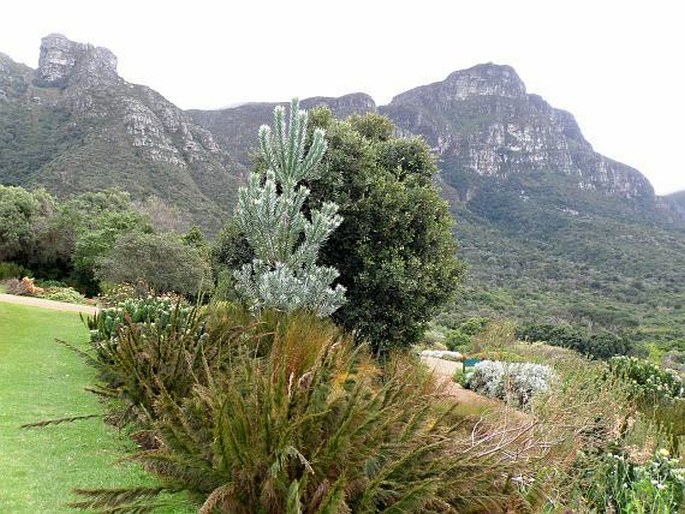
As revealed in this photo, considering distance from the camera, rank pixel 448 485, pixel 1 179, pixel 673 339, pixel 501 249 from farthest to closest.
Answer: pixel 501 249, pixel 1 179, pixel 673 339, pixel 448 485

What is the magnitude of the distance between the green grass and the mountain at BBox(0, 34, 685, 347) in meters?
23.3

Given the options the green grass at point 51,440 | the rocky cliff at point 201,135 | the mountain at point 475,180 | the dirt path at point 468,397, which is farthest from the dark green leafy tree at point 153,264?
the green grass at point 51,440

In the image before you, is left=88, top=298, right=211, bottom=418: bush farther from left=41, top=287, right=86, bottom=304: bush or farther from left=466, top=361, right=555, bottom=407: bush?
left=41, top=287, right=86, bottom=304: bush

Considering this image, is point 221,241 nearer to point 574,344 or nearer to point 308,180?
point 308,180

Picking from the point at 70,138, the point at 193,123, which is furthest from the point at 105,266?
the point at 193,123

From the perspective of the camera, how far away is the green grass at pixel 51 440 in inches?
143

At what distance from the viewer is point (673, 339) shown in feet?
128

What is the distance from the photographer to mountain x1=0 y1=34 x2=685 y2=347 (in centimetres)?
5125

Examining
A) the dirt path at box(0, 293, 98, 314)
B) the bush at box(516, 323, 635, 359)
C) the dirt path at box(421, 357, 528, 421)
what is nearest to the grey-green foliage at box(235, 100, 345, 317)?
the dirt path at box(421, 357, 528, 421)

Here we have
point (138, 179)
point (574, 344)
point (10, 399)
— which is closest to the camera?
point (10, 399)

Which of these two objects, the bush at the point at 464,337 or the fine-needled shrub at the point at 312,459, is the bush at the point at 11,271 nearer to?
the bush at the point at 464,337

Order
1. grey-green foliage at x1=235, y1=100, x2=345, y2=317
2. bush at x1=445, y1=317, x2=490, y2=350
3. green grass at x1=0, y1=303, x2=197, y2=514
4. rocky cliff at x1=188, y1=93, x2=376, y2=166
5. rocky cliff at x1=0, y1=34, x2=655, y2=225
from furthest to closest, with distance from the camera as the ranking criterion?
1. rocky cliff at x1=188, y1=93, x2=376, y2=166
2. rocky cliff at x1=0, y1=34, x2=655, y2=225
3. bush at x1=445, y1=317, x2=490, y2=350
4. grey-green foliage at x1=235, y1=100, x2=345, y2=317
5. green grass at x1=0, y1=303, x2=197, y2=514

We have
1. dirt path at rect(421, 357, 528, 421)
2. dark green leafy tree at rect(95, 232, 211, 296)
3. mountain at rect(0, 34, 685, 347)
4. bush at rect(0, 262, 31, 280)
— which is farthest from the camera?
mountain at rect(0, 34, 685, 347)

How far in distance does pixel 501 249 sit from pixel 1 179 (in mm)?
54843
